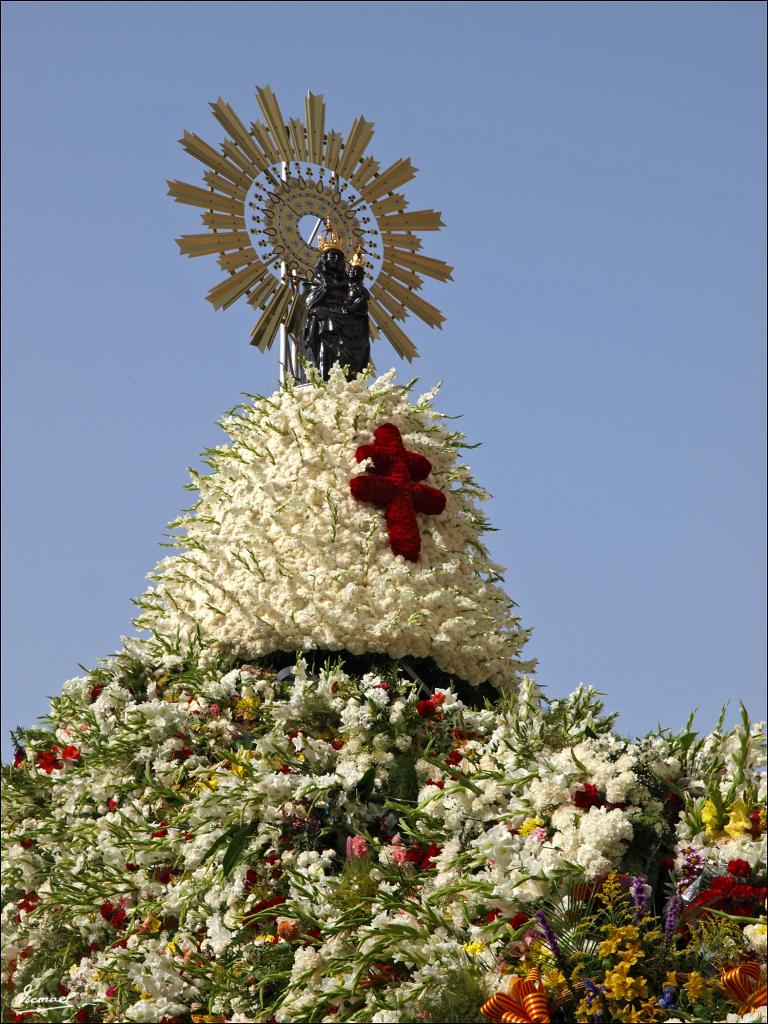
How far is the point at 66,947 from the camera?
8289 mm

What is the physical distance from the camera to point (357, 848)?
25.0 ft

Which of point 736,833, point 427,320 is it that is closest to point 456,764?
point 736,833

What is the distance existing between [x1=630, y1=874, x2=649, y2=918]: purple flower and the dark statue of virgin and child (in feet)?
18.5

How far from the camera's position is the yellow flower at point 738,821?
6707 millimetres

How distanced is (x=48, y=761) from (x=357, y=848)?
109 inches

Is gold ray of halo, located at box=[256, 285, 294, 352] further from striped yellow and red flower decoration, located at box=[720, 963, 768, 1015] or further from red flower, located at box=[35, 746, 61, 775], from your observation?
striped yellow and red flower decoration, located at box=[720, 963, 768, 1015]

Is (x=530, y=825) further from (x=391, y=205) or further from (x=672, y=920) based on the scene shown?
(x=391, y=205)

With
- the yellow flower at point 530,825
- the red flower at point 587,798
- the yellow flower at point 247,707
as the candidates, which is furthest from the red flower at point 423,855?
the yellow flower at point 247,707

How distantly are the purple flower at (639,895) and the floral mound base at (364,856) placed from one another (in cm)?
1

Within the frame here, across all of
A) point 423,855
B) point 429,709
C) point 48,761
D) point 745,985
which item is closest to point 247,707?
point 429,709

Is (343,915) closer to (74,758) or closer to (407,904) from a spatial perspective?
(407,904)

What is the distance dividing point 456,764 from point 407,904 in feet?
4.16

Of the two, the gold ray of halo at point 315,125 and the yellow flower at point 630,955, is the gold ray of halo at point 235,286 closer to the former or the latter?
the gold ray of halo at point 315,125

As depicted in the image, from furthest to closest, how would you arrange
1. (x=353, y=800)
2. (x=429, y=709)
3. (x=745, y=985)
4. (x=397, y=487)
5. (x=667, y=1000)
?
(x=397, y=487) < (x=429, y=709) < (x=353, y=800) < (x=667, y=1000) < (x=745, y=985)
